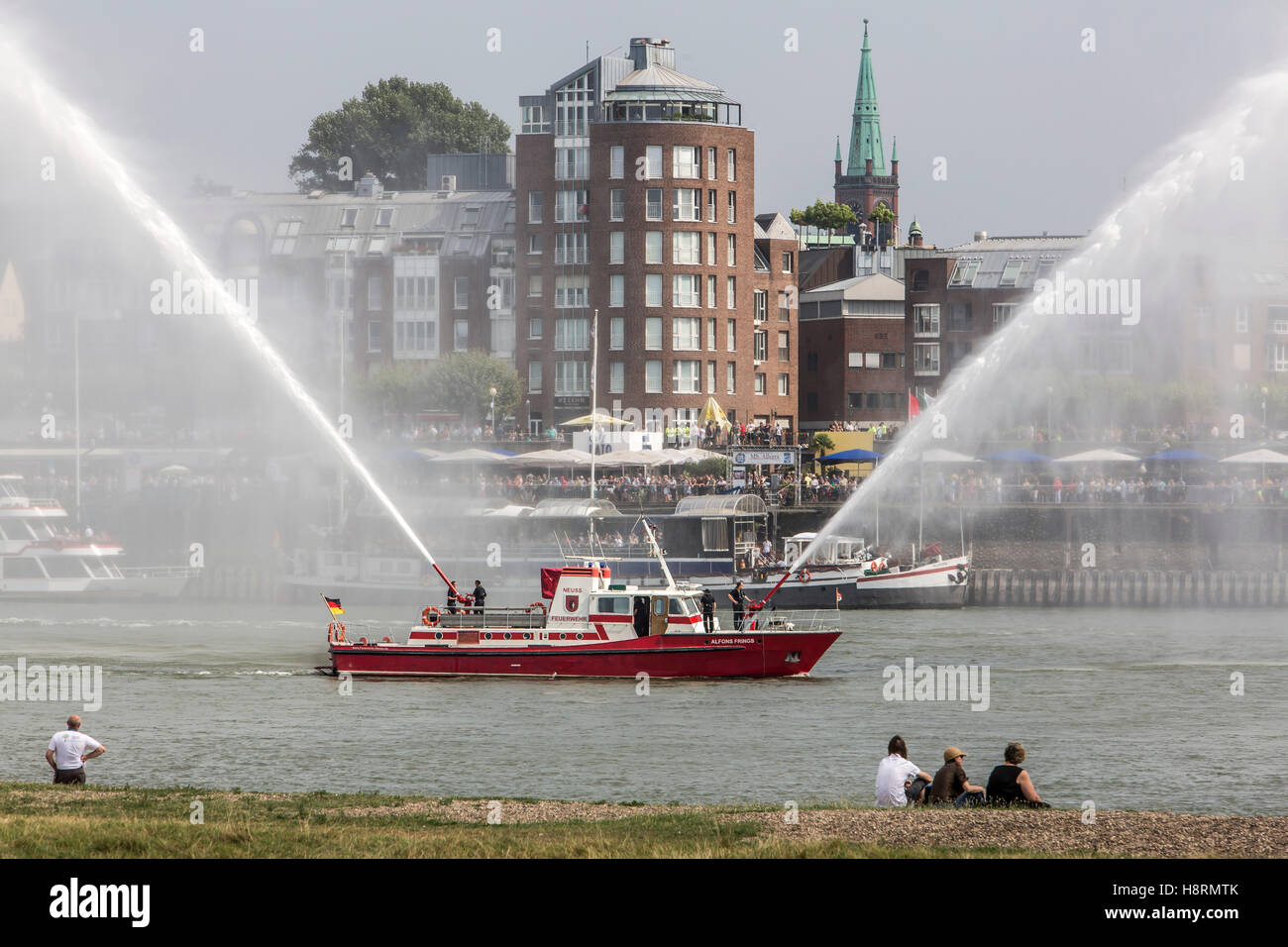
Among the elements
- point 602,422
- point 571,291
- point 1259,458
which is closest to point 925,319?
point 571,291

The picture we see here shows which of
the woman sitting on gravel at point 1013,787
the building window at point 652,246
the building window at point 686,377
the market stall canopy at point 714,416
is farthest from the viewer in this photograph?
the building window at point 686,377

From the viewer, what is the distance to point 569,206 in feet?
412

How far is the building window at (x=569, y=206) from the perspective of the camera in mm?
125062

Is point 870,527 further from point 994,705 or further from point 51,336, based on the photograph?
point 51,336

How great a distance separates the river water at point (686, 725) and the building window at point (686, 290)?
6151 centimetres

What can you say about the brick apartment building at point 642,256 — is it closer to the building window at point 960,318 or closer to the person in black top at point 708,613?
the building window at point 960,318

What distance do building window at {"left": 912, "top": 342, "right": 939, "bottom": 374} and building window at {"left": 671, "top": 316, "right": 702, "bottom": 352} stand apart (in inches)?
1102

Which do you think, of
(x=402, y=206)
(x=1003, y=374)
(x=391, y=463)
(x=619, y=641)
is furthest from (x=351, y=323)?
(x=619, y=641)

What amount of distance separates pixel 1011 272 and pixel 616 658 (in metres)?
99.2

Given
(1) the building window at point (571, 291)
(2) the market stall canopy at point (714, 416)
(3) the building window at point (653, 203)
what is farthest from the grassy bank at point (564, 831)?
(1) the building window at point (571, 291)

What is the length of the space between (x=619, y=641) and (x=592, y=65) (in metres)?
97.1

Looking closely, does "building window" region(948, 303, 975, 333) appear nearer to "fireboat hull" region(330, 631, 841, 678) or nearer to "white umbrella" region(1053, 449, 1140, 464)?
"white umbrella" region(1053, 449, 1140, 464)

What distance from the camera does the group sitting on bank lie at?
24.5 meters
